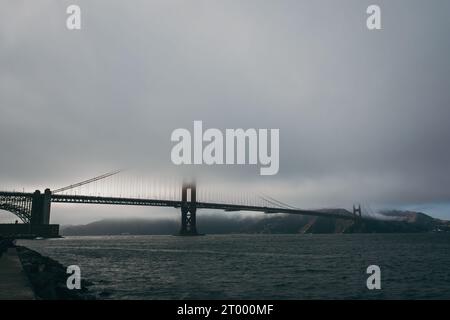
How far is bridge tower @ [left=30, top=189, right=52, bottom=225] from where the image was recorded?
393 feet

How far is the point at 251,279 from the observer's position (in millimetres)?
32844

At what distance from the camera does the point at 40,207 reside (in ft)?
394

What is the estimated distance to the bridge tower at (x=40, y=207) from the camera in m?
120

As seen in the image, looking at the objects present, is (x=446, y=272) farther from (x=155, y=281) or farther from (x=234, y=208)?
(x=234, y=208)

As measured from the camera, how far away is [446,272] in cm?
3828
